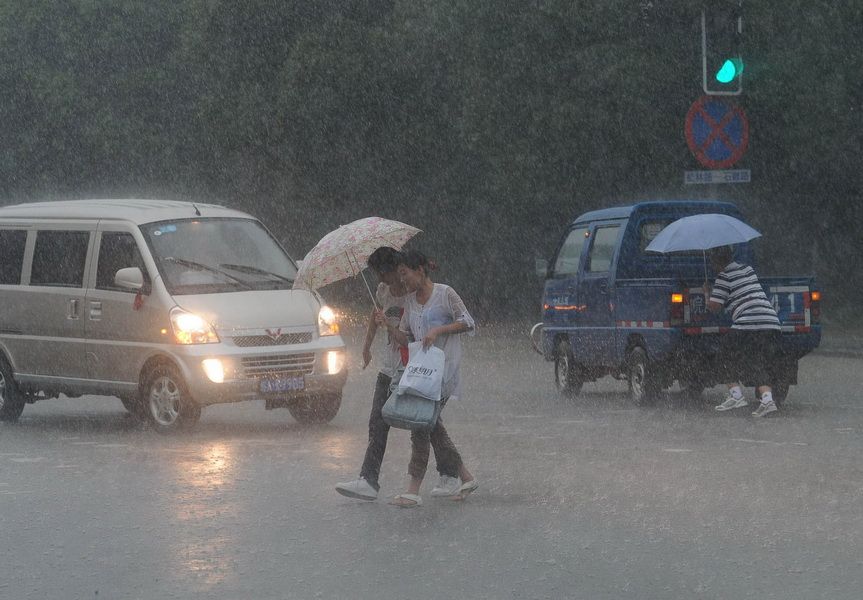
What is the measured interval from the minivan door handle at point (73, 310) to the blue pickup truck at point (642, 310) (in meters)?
5.26

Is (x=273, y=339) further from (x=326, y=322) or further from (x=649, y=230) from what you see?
(x=649, y=230)

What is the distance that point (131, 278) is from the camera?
534 inches

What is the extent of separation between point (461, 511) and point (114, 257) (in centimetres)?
→ 606

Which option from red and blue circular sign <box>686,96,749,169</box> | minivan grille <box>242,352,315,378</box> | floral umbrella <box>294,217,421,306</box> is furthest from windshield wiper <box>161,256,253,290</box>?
red and blue circular sign <box>686,96,749,169</box>

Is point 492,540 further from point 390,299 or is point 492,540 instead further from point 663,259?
point 663,259

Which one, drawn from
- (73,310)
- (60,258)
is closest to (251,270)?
(73,310)

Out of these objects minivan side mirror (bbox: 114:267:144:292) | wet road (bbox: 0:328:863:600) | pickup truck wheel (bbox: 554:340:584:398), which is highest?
minivan side mirror (bbox: 114:267:144:292)

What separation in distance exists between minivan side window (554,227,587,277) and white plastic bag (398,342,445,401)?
767 cm

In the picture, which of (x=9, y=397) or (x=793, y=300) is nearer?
(x=9, y=397)

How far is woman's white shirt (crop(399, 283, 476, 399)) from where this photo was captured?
9234mm

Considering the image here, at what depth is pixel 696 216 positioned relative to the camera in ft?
48.9

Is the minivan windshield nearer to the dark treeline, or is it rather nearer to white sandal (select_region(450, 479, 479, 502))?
white sandal (select_region(450, 479, 479, 502))

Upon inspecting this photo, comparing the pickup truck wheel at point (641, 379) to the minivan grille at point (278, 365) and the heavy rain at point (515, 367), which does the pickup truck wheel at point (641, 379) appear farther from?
the minivan grille at point (278, 365)

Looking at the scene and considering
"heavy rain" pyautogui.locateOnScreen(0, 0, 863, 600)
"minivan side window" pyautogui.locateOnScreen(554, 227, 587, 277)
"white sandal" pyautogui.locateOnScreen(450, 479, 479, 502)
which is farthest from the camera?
"minivan side window" pyautogui.locateOnScreen(554, 227, 587, 277)
